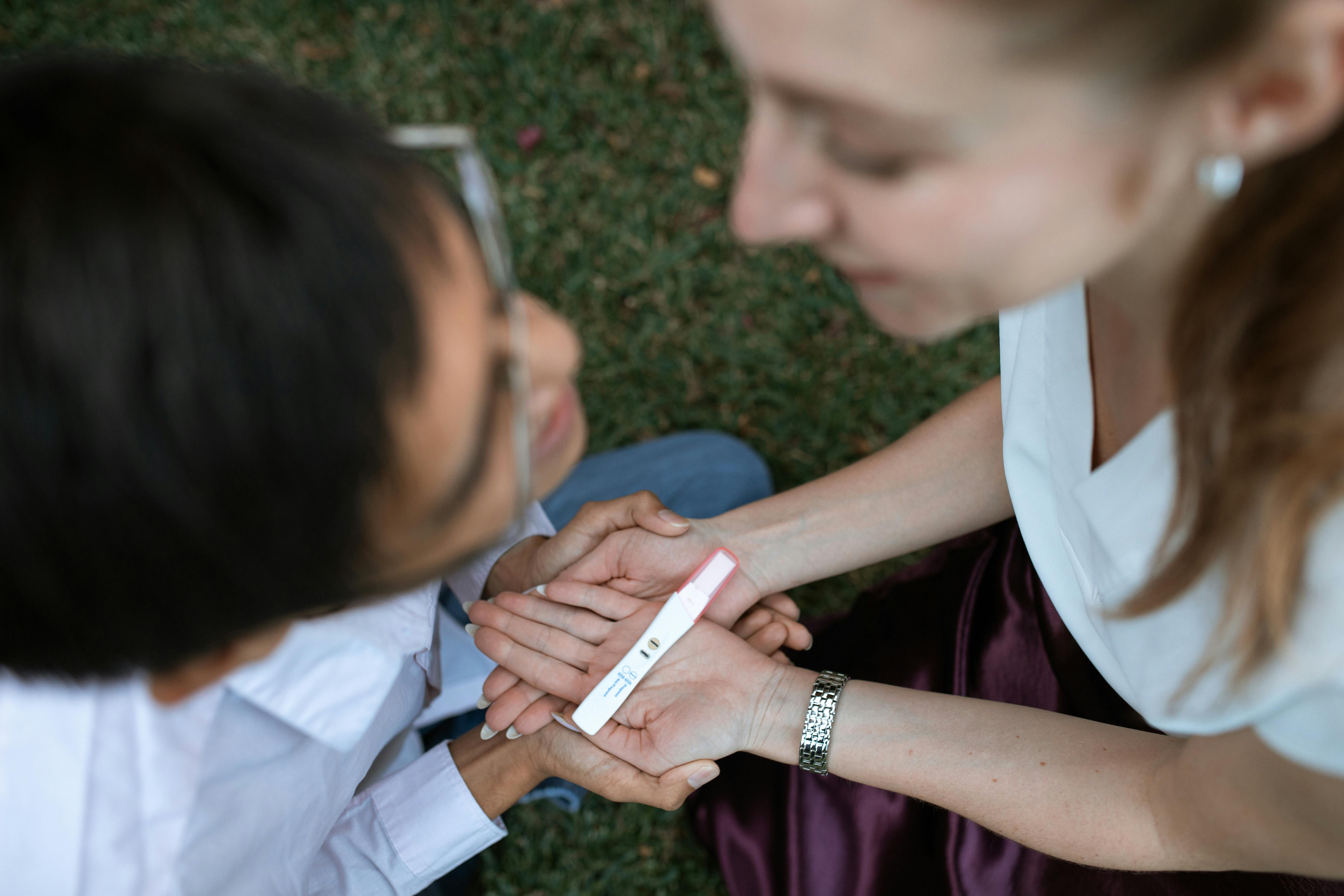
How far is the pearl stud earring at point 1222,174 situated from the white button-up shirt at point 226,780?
1053 millimetres

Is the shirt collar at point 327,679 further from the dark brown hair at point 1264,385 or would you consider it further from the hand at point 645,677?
the dark brown hair at point 1264,385

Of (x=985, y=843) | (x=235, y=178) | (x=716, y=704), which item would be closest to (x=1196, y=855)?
(x=985, y=843)

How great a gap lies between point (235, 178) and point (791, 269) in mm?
1850

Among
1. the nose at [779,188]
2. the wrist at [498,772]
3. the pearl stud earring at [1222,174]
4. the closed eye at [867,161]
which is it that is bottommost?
the wrist at [498,772]

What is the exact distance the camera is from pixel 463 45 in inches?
100

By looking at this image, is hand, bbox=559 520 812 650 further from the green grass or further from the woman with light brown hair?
the green grass

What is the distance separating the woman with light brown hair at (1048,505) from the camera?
690 millimetres

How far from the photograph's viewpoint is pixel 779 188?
854mm

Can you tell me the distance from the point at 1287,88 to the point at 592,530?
119 centimetres

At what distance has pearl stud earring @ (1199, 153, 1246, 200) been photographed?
2.45 feet

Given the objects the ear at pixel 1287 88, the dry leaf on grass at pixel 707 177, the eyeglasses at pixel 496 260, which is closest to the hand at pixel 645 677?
the eyeglasses at pixel 496 260

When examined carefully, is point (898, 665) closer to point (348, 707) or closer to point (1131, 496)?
point (1131, 496)

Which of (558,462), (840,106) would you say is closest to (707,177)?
(558,462)

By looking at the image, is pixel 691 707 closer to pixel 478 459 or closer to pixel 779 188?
pixel 478 459
